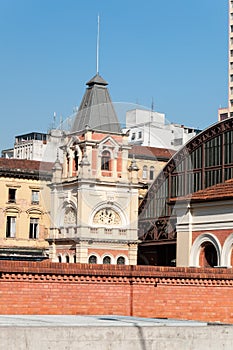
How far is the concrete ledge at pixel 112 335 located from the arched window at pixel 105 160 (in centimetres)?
5408

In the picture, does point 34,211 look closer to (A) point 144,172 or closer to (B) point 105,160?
(B) point 105,160

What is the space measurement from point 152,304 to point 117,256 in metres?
49.8

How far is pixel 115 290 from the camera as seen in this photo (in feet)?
86.5

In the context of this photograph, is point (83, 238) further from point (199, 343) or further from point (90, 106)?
point (199, 343)

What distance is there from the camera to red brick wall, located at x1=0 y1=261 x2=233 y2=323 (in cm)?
2472

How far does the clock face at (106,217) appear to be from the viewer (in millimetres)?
76750

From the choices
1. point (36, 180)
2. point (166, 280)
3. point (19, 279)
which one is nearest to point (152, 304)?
point (166, 280)

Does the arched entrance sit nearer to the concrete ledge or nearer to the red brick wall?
the red brick wall

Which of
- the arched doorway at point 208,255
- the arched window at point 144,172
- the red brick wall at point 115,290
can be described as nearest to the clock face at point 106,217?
the arched window at point 144,172

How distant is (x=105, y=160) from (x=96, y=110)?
47.6ft

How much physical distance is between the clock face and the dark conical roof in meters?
7.41

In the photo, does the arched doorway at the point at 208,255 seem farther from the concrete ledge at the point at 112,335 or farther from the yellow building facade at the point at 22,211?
the yellow building facade at the point at 22,211

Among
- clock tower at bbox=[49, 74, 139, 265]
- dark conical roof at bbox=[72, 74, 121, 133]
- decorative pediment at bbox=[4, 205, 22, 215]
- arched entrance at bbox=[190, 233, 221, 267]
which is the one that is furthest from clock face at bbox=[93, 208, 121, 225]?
arched entrance at bbox=[190, 233, 221, 267]

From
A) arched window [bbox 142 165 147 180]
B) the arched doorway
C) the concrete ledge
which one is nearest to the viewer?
the concrete ledge
